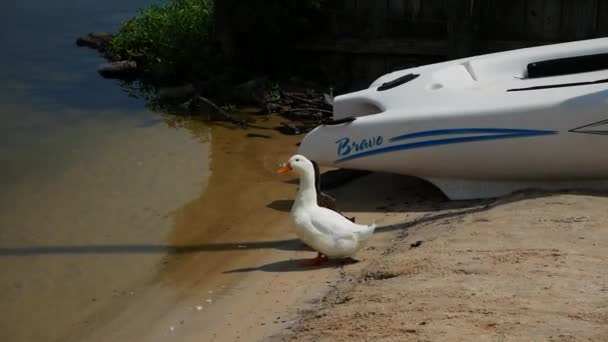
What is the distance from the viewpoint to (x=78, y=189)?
986 centimetres

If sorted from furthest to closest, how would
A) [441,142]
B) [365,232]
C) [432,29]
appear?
1. [432,29]
2. [441,142]
3. [365,232]

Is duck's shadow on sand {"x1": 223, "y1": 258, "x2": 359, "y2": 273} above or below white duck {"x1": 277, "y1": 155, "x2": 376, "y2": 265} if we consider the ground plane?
below

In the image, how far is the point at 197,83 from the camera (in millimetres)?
13141

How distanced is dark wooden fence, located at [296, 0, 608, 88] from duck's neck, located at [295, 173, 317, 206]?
17.0 feet

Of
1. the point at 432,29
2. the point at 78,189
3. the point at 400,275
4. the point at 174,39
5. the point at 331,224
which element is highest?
the point at 432,29

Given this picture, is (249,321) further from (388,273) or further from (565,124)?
(565,124)

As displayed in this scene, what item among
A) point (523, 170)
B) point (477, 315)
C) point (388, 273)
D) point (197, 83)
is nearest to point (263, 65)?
point (197, 83)

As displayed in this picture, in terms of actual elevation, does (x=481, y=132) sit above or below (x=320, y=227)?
above

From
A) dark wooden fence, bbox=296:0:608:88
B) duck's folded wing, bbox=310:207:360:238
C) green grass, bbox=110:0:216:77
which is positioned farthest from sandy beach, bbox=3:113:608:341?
green grass, bbox=110:0:216:77

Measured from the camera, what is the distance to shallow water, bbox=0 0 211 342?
7266 millimetres

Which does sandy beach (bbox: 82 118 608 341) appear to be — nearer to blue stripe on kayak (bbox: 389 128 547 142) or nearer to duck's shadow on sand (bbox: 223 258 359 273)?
duck's shadow on sand (bbox: 223 258 359 273)

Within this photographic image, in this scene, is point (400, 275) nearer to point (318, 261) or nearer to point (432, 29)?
point (318, 261)

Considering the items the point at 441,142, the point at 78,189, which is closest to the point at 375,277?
the point at 441,142

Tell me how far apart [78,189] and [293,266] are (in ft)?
11.7
